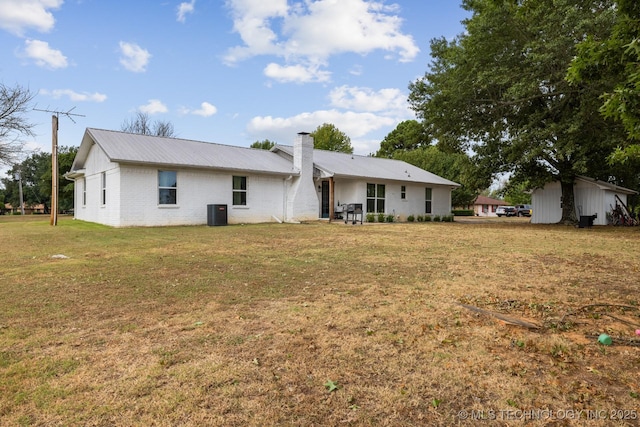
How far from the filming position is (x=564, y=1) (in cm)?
1432

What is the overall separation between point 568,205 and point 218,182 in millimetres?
19662

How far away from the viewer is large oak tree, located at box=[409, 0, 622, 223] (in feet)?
48.3

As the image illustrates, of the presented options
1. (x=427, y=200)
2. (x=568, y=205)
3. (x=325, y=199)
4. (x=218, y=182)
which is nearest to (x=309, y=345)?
(x=218, y=182)

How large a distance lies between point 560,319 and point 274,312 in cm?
315

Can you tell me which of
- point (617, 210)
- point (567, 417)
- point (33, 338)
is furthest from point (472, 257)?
point (617, 210)

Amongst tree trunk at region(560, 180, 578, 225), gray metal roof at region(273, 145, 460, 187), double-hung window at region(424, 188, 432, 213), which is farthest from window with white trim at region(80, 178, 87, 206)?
tree trunk at region(560, 180, 578, 225)

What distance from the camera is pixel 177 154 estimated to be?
17297mm

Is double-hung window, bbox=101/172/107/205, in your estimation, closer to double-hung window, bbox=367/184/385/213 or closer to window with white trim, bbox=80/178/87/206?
window with white trim, bbox=80/178/87/206

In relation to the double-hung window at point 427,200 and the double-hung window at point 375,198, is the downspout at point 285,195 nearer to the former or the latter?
the double-hung window at point 375,198

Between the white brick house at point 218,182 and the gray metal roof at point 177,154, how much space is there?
43 mm

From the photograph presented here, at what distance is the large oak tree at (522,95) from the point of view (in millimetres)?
14719

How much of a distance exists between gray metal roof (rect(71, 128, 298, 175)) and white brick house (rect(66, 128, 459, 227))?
0.04 metres

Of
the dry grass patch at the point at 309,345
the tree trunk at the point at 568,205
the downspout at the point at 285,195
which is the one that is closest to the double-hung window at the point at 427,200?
the tree trunk at the point at 568,205

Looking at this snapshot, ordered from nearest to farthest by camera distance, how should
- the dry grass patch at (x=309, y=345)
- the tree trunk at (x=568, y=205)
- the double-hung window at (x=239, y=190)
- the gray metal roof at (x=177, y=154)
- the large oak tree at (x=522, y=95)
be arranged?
the dry grass patch at (x=309, y=345)
the large oak tree at (x=522, y=95)
the gray metal roof at (x=177, y=154)
the double-hung window at (x=239, y=190)
the tree trunk at (x=568, y=205)
